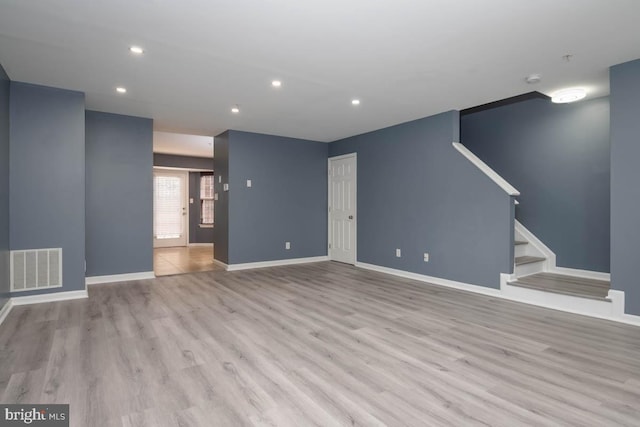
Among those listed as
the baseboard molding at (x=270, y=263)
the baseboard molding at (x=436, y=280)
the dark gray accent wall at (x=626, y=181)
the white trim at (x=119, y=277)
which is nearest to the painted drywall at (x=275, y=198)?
the baseboard molding at (x=270, y=263)

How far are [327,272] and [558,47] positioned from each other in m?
4.34

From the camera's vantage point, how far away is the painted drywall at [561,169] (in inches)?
181

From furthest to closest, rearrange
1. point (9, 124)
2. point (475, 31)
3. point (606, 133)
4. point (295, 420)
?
point (606, 133) < point (9, 124) < point (475, 31) < point (295, 420)

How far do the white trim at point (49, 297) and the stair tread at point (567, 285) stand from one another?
5381 millimetres

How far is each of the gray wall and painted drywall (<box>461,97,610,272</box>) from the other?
264 inches

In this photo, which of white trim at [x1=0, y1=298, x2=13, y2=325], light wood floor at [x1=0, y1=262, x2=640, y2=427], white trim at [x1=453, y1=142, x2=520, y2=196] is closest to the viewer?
light wood floor at [x1=0, y1=262, x2=640, y2=427]

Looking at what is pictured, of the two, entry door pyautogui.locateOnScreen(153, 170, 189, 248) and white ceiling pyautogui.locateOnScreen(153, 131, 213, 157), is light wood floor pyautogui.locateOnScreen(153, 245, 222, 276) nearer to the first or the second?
entry door pyautogui.locateOnScreen(153, 170, 189, 248)

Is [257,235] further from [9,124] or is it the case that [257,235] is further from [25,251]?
[9,124]

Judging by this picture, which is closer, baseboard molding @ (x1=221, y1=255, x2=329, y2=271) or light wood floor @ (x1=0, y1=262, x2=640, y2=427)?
light wood floor @ (x1=0, y1=262, x2=640, y2=427)

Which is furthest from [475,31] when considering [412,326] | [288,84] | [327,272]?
[327,272]

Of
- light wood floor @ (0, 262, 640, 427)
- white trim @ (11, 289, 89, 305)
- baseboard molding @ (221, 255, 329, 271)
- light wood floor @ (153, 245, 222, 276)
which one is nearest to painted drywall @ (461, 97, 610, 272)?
light wood floor @ (0, 262, 640, 427)

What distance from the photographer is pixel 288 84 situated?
3877 millimetres

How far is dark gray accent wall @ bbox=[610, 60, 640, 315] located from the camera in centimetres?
319

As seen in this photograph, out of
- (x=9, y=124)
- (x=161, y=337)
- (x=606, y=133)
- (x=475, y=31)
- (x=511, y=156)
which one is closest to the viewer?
(x=475, y=31)
